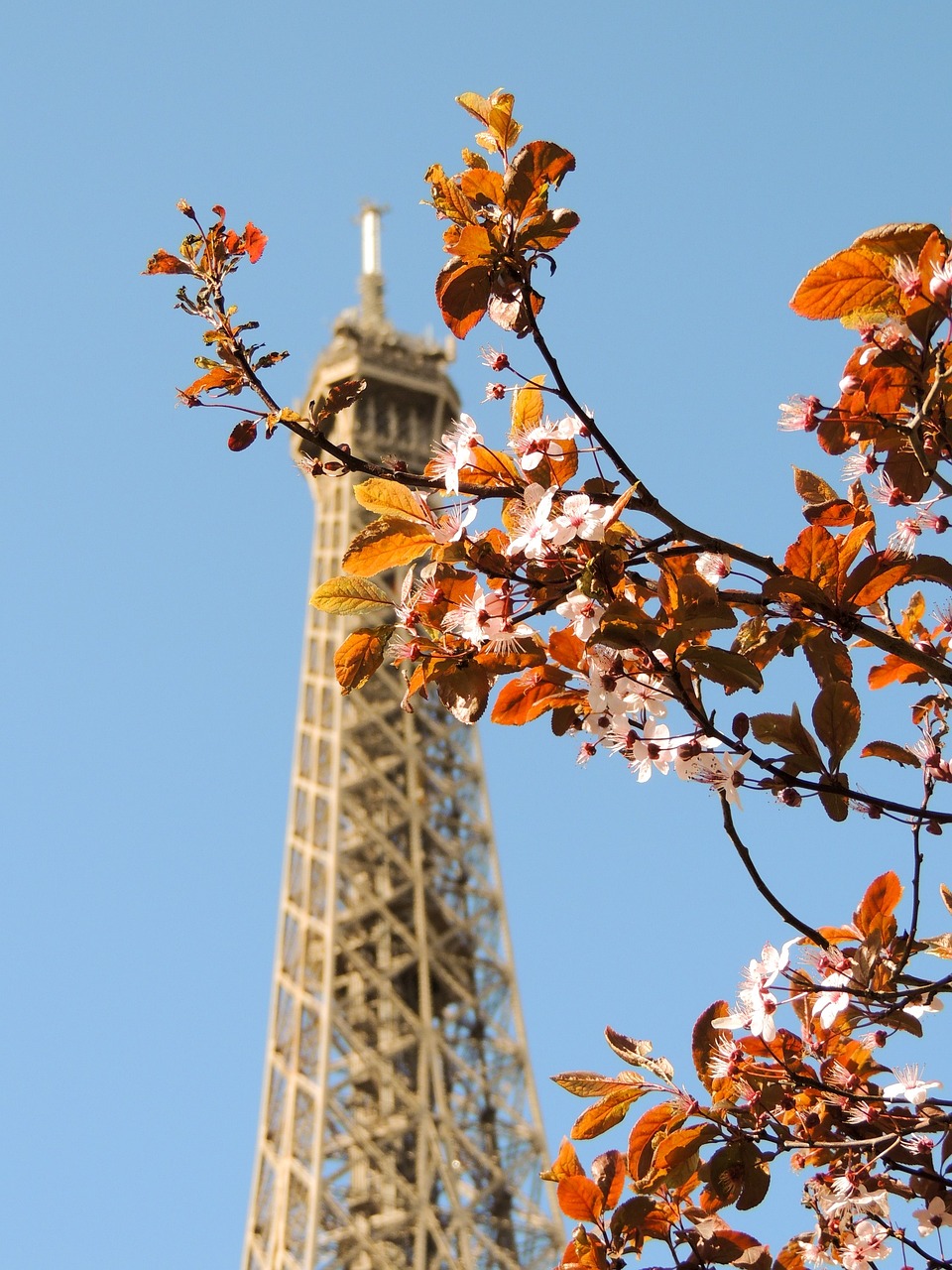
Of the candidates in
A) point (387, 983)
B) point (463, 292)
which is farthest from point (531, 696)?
point (387, 983)

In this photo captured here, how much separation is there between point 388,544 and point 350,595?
0.29ft

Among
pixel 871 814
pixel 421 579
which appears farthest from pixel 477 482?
pixel 871 814

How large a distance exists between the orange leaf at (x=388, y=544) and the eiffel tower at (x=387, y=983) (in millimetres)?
22467

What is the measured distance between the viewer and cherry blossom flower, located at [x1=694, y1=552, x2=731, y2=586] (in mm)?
2629

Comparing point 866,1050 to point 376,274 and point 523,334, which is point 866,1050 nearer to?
point 523,334

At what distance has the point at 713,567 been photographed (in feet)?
8.68

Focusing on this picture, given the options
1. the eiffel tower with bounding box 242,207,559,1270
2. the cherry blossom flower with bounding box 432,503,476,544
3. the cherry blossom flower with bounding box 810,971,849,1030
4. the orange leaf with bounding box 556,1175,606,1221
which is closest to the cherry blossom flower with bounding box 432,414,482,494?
the cherry blossom flower with bounding box 432,503,476,544

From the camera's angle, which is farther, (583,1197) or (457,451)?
(583,1197)

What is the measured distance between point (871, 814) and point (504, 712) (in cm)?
54

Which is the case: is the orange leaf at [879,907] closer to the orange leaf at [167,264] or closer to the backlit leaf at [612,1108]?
the backlit leaf at [612,1108]

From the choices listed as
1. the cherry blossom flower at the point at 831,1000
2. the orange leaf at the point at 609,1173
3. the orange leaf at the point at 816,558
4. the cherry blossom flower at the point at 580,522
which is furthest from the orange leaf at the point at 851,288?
the orange leaf at the point at 609,1173

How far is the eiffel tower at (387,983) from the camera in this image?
26688 millimetres

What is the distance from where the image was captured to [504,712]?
267 cm

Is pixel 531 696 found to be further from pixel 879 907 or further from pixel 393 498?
pixel 879 907
